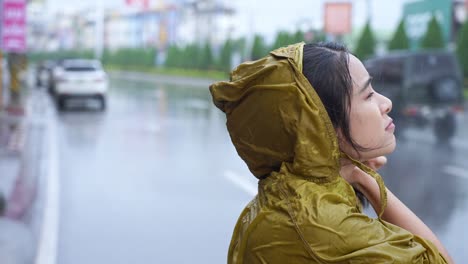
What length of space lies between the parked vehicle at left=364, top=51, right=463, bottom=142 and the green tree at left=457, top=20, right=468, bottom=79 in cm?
1270

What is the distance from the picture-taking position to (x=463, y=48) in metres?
28.1

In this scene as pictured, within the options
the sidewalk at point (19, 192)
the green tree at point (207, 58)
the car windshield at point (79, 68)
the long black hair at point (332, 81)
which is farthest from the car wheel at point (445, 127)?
the green tree at point (207, 58)

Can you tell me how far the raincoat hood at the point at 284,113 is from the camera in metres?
1.47

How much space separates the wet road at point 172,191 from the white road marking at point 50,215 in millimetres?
88

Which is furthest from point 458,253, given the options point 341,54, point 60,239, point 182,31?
point 182,31

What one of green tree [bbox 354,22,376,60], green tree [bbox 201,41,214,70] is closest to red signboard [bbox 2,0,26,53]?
green tree [bbox 354,22,376,60]

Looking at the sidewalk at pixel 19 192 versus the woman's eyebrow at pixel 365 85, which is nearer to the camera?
the woman's eyebrow at pixel 365 85

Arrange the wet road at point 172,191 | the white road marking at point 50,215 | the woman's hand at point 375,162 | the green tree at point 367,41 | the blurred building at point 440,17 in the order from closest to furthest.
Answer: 1. the woman's hand at point 375,162
2. the white road marking at point 50,215
3. the wet road at point 172,191
4. the blurred building at point 440,17
5. the green tree at point 367,41

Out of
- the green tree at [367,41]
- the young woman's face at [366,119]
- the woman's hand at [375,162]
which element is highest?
the young woman's face at [366,119]

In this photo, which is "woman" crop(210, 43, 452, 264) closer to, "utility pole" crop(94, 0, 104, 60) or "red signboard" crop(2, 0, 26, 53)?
"red signboard" crop(2, 0, 26, 53)

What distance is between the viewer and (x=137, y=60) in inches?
3302

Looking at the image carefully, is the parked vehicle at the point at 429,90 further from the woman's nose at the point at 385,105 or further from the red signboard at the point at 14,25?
the woman's nose at the point at 385,105

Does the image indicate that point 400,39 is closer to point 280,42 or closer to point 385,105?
point 280,42

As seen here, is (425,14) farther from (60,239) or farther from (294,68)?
(294,68)
